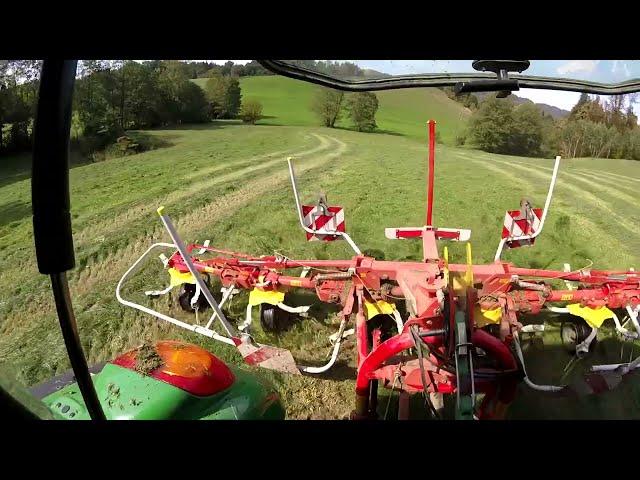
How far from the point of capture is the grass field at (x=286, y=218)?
8.59 feet

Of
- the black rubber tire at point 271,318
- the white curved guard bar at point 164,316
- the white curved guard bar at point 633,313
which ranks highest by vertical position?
the white curved guard bar at point 633,313

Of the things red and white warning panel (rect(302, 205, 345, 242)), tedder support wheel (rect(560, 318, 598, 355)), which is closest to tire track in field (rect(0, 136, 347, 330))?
red and white warning panel (rect(302, 205, 345, 242))

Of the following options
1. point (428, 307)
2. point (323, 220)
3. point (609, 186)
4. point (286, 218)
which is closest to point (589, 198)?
point (609, 186)

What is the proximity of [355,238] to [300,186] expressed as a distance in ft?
6.68

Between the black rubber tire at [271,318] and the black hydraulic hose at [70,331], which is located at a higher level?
the black hydraulic hose at [70,331]

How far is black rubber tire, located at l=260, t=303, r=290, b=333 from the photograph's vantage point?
2.92 meters

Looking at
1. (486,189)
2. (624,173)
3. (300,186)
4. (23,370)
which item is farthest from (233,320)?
(624,173)

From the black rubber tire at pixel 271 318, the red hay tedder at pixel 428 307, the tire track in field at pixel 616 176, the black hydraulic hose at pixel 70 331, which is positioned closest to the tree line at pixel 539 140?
the tire track in field at pixel 616 176

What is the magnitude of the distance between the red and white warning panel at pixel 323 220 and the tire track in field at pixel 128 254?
1452 millimetres

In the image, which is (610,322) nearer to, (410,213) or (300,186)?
(410,213)

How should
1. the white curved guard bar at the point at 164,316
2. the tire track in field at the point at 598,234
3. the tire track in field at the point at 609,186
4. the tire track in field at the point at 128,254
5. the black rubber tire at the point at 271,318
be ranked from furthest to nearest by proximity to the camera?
the tire track in field at the point at 609,186 → the tire track in field at the point at 598,234 → the tire track in field at the point at 128,254 → the black rubber tire at the point at 271,318 → the white curved guard bar at the point at 164,316

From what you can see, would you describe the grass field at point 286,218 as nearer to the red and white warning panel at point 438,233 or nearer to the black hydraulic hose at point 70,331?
the black hydraulic hose at point 70,331
